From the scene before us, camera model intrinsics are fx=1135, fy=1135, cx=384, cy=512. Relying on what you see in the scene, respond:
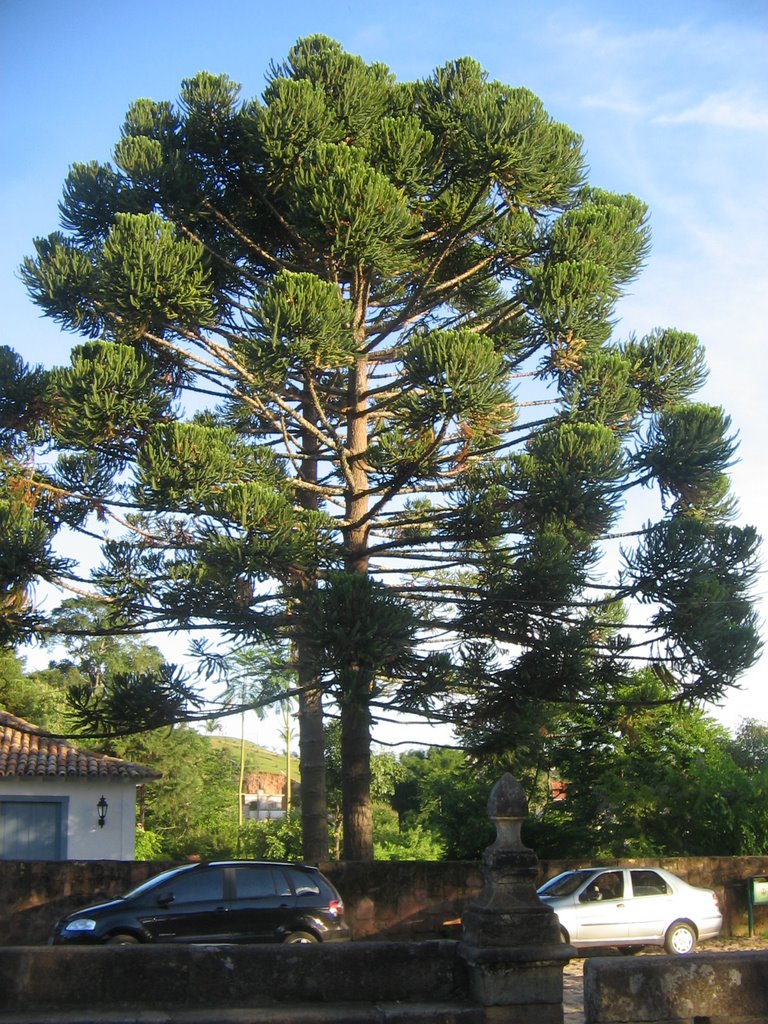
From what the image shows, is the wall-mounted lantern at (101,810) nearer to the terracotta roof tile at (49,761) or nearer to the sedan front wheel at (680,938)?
the terracotta roof tile at (49,761)

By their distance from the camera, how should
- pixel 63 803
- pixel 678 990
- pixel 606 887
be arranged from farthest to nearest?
pixel 63 803 < pixel 606 887 < pixel 678 990

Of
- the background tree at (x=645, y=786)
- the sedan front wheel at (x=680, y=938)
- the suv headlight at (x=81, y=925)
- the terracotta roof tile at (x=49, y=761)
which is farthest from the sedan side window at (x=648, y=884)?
the terracotta roof tile at (x=49, y=761)

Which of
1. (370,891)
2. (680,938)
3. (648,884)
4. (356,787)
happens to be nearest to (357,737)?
(356,787)

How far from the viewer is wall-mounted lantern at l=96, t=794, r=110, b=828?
23.1m

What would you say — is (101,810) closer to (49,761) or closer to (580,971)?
(49,761)

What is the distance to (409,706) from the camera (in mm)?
15516

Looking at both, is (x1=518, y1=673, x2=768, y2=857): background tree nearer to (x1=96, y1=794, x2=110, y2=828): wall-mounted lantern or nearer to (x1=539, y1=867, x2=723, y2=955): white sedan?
(x1=539, y1=867, x2=723, y2=955): white sedan

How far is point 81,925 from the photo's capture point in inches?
465

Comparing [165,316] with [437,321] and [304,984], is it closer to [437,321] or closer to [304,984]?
[437,321]

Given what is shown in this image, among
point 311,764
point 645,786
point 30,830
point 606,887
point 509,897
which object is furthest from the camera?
point 30,830

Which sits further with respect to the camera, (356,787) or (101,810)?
(101,810)

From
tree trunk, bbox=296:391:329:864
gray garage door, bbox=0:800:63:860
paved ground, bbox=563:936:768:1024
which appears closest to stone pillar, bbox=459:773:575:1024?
paved ground, bbox=563:936:768:1024

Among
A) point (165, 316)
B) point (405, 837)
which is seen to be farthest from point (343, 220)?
point (405, 837)

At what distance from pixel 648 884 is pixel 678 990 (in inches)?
386
